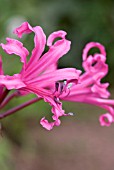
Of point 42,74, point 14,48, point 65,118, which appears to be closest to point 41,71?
point 42,74

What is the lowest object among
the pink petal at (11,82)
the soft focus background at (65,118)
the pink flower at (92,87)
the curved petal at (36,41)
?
the soft focus background at (65,118)

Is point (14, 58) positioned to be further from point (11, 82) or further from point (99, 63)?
point (11, 82)

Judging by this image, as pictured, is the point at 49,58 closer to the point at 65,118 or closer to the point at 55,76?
the point at 55,76

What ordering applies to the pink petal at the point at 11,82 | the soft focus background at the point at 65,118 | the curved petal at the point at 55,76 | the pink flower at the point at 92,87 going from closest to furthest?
the pink petal at the point at 11,82, the curved petal at the point at 55,76, the pink flower at the point at 92,87, the soft focus background at the point at 65,118

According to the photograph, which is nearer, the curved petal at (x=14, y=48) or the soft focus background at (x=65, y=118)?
the curved petal at (x=14, y=48)

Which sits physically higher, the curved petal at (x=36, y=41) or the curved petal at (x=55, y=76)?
the curved petal at (x=36, y=41)

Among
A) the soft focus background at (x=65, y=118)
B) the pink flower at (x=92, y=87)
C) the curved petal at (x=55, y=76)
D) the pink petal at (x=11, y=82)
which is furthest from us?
the soft focus background at (x=65, y=118)

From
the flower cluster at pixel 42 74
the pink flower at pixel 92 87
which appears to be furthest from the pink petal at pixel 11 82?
the pink flower at pixel 92 87

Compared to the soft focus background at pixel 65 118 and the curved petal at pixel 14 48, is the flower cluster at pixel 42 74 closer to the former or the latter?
the curved petal at pixel 14 48

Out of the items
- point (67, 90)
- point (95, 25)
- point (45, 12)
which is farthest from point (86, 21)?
point (67, 90)
